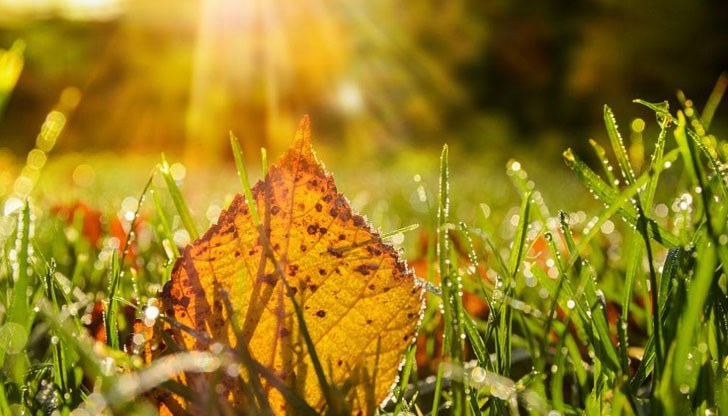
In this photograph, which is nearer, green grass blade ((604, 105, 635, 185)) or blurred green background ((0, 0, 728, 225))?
green grass blade ((604, 105, 635, 185))

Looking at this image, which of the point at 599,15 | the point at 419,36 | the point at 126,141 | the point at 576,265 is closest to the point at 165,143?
the point at 126,141

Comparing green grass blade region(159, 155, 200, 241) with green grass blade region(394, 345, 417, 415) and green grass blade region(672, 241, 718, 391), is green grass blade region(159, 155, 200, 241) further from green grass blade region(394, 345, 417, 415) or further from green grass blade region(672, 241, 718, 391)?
green grass blade region(672, 241, 718, 391)

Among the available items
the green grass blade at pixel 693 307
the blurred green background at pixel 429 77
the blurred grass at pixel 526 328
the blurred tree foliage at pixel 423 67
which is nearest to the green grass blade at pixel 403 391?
the blurred grass at pixel 526 328

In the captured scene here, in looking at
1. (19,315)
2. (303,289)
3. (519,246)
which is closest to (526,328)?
(519,246)

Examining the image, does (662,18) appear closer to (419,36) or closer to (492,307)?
(419,36)

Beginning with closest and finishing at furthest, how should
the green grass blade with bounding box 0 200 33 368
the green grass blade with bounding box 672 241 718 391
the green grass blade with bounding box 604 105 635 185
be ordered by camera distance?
the green grass blade with bounding box 672 241 718 391
the green grass blade with bounding box 0 200 33 368
the green grass blade with bounding box 604 105 635 185

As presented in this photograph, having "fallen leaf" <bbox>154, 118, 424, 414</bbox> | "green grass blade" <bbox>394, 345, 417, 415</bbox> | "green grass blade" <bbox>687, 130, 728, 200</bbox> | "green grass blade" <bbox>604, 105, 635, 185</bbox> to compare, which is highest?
"green grass blade" <bbox>604, 105, 635, 185</bbox>

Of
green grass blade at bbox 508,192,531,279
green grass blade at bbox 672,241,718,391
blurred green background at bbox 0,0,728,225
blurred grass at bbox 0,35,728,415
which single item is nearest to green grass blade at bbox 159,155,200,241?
blurred grass at bbox 0,35,728,415
